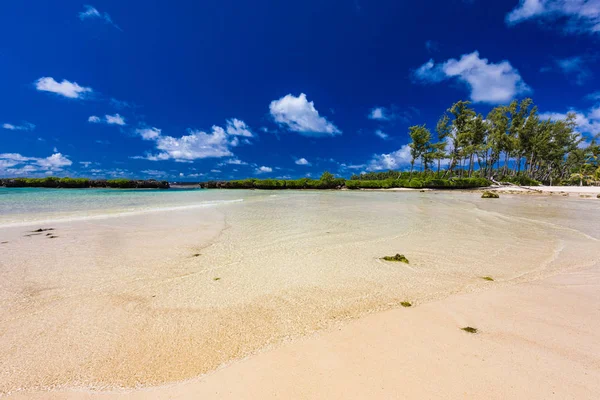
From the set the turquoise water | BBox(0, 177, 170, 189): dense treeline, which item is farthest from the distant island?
the turquoise water

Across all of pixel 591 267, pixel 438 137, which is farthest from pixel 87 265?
pixel 438 137

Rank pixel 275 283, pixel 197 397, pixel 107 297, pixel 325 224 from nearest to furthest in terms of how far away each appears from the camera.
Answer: pixel 197 397, pixel 107 297, pixel 275 283, pixel 325 224

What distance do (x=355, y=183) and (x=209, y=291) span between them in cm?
4965

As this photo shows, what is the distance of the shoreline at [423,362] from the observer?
1.78 metres

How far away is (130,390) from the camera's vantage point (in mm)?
1816

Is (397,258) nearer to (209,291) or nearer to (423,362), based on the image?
(423,362)

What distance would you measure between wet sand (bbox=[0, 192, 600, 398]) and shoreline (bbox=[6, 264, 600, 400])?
0.05 meters

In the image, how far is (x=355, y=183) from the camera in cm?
5119

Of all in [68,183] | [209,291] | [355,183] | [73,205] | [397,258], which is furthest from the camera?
[68,183]

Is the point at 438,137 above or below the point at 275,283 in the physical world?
above

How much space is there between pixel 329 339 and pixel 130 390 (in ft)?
5.46

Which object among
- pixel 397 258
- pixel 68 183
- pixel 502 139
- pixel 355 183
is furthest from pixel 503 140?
pixel 68 183

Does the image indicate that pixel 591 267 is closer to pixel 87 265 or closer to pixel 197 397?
pixel 197 397

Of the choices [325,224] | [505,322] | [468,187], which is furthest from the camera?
[468,187]
